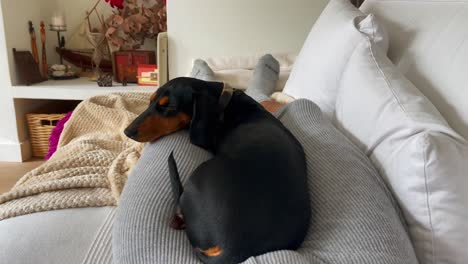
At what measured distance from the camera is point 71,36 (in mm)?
2494

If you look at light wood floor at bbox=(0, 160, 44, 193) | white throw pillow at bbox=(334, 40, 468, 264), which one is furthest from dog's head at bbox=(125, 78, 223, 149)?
light wood floor at bbox=(0, 160, 44, 193)

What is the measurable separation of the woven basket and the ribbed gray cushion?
163 centimetres

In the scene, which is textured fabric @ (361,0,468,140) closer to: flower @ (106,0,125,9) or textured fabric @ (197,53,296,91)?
textured fabric @ (197,53,296,91)

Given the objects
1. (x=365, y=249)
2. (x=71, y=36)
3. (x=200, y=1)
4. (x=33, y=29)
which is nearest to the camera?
(x=365, y=249)

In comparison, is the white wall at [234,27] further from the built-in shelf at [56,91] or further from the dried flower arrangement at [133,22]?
the built-in shelf at [56,91]

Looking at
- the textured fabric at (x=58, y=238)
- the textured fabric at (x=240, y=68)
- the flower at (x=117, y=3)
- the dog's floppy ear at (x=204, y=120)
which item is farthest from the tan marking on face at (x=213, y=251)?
the flower at (x=117, y=3)

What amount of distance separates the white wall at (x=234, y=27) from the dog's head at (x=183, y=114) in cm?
111

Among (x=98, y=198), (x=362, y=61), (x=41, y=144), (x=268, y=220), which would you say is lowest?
(x=41, y=144)

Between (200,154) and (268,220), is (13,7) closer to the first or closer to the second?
(200,154)

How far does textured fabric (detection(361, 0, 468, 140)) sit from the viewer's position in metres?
0.65

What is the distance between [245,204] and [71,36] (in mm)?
2338

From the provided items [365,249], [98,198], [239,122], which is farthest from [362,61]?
[98,198]

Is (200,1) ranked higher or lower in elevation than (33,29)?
higher

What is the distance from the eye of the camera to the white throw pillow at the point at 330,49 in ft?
3.14
